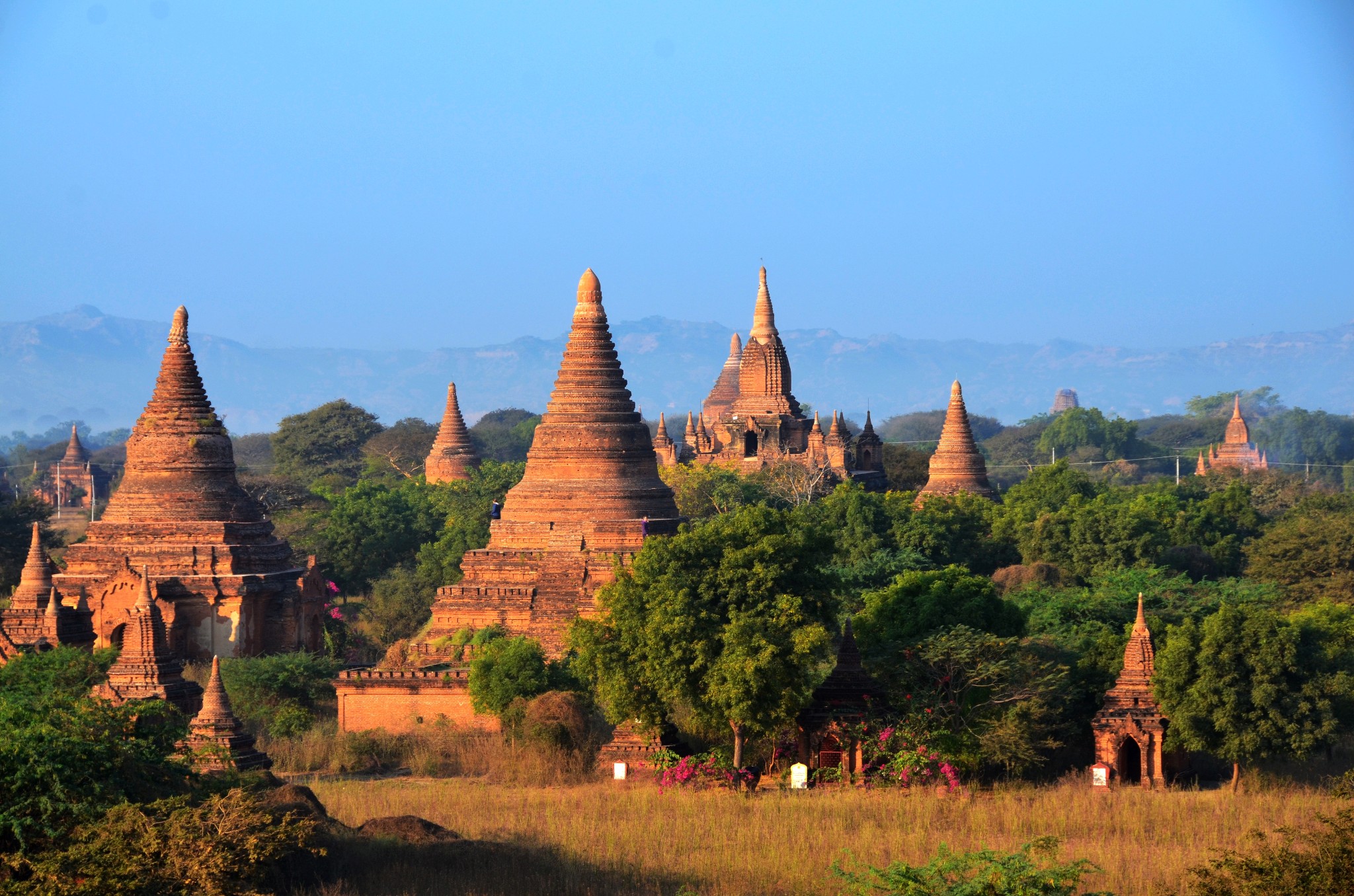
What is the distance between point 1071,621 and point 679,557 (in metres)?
9.67

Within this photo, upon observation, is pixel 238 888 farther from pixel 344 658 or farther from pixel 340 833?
pixel 344 658

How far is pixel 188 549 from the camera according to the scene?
44062mm

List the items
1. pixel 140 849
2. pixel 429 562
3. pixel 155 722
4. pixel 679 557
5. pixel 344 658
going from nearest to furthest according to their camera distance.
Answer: pixel 140 849 → pixel 155 722 → pixel 679 557 → pixel 344 658 → pixel 429 562

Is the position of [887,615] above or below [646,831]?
above

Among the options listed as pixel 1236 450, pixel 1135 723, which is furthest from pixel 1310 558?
pixel 1236 450

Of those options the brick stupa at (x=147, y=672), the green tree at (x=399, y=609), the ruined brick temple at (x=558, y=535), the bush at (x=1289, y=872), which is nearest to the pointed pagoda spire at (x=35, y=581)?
the ruined brick temple at (x=558, y=535)

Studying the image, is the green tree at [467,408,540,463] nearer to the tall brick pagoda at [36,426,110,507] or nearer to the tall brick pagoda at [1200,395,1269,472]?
the tall brick pagoda at [36,426,110,507]

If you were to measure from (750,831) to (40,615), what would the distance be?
19.0 metres

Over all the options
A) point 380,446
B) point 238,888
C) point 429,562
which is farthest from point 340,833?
point 380,446

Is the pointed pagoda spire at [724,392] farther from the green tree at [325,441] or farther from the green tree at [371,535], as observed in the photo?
the green tree at [371,535]

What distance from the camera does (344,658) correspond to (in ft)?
151

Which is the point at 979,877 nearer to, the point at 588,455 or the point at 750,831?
the point at 750,831

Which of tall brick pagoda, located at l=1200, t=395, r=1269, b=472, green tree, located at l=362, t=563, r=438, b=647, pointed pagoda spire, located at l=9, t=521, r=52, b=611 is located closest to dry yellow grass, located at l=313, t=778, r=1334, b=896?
pointed pagoda spire, located at l=9, t=521, r=52, b=611

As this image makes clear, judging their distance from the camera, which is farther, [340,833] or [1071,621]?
[1071,621]
